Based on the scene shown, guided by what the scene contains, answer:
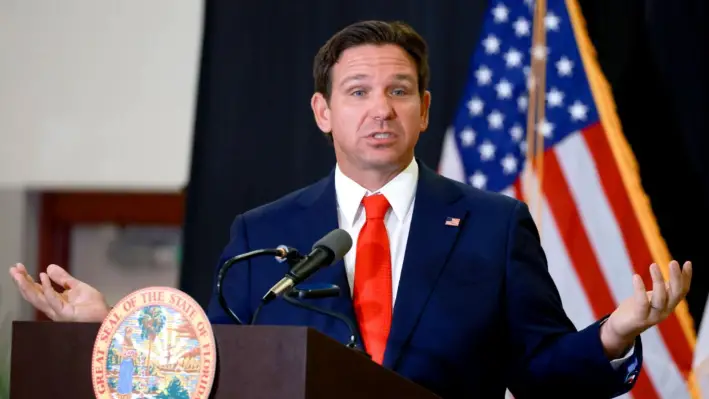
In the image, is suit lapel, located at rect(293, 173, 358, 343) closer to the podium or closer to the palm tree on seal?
the podium

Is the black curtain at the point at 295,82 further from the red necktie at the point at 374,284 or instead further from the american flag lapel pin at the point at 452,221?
the red necktie at the point at 374,284

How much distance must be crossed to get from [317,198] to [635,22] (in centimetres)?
212

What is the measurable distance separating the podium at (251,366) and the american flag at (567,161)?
227cm

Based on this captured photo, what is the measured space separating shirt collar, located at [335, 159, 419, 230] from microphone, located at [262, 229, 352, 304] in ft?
1.80

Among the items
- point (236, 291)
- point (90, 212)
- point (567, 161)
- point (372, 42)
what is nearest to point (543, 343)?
point (236, 291)

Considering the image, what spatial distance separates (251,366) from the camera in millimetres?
1614

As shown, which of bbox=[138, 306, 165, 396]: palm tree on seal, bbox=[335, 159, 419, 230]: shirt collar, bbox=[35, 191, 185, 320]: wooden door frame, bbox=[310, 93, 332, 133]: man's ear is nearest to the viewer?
bbox=[138, 306, 165, 396]: palm tree on seal

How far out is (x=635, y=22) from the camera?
4.21 meters

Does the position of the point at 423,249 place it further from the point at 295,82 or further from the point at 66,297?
the point at 295,82

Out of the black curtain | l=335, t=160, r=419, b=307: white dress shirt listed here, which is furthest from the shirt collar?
the black curtain

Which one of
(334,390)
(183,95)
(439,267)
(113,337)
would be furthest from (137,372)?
(183,95)

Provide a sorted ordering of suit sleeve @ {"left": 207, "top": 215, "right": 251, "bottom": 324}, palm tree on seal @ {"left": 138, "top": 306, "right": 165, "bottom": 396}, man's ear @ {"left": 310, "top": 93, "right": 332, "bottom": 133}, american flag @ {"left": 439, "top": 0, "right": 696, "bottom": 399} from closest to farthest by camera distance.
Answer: palm tree on seal @ {"left": 138, "top": 306, "right": 165, "bottom": 396} < suit sleeve @ {"left": 207, "top": 215, "right": 251, "bottom": 324} < man's ear @ {"left": 310, "top": 93, "right": 332, "bottom": 133} < american flag @ {"left": 439, "top": 0, "right": 696, "bottom": 399}

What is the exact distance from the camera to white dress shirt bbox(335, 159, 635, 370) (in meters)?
2.55

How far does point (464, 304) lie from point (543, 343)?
0.66 feet
